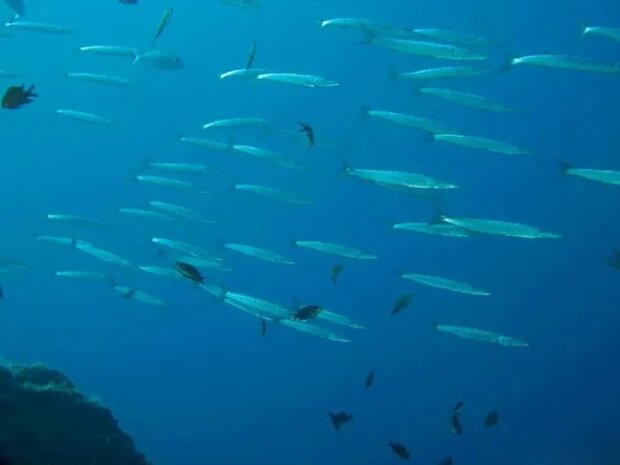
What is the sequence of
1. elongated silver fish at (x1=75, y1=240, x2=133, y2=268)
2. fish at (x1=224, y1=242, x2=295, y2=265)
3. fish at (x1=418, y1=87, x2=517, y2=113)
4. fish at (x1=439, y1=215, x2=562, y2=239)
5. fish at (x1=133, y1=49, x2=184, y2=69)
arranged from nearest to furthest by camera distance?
fish at (x1=439, y1=215, x2=562, y2=239) < fish at (x1=224, y1=242, x2=295, y2=265) < fish at (x1=418, y1=87, x2=517, y2=113) < fish at (x1=133, y1=49, x2=184, y2=69) < elongated silver fish at (x1=75, y1=240, x2=133, y2=268)

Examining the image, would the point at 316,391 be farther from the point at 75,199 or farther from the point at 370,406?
the point at 75,199

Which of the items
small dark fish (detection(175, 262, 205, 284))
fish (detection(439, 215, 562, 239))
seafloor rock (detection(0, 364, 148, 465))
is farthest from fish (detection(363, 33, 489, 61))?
seafloor rock (detection(0, 364, 148, 465))

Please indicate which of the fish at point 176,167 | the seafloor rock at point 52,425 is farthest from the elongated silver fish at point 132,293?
the seafloor rock at point 52,425

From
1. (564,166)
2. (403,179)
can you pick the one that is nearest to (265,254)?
(403,179)

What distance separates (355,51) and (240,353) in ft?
58.0

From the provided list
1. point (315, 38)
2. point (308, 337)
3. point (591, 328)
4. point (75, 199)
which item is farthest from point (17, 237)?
point (591, 328)

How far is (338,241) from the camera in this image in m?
37.9

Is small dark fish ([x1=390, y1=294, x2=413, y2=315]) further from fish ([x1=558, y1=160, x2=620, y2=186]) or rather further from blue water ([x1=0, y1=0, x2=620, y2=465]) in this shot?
blue water ([x1=0, y1=0, x2=620, y2=465])

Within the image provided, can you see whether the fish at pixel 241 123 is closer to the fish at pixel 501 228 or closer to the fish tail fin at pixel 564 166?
the fish at pixel 501 228

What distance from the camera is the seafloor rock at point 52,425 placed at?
6922 millimetres

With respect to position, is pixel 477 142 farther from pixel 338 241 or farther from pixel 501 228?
pixel 338 241

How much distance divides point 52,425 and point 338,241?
31.0 m

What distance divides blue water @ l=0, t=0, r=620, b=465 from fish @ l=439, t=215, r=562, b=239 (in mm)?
16532

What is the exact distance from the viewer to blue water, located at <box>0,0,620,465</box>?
28344mm
